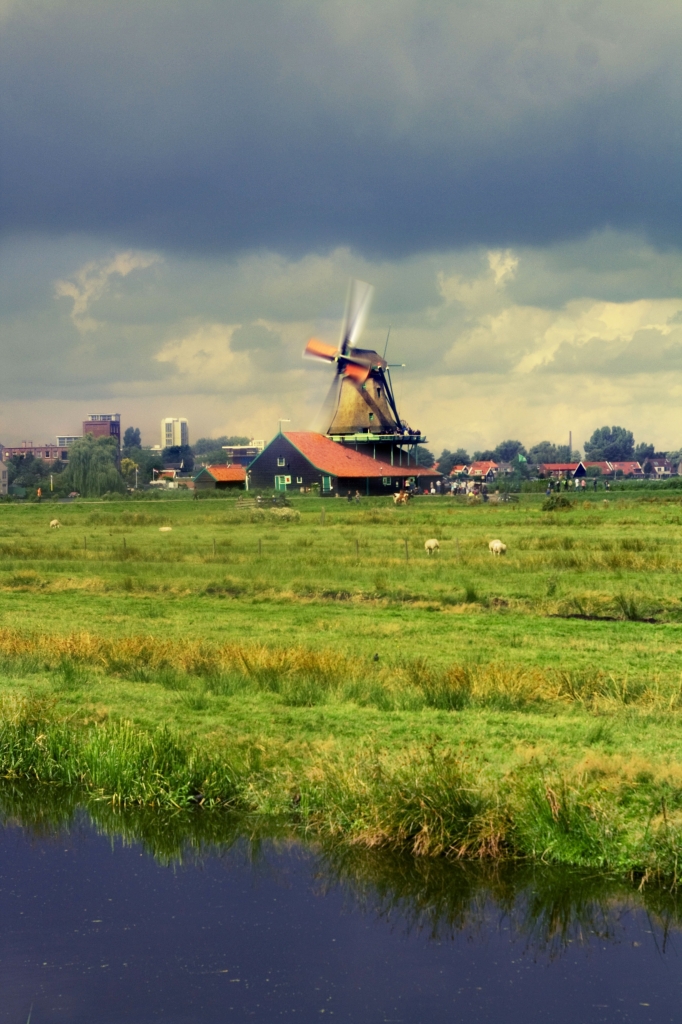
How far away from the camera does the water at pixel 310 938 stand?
9930 mm

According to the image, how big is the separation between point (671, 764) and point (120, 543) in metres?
35.9

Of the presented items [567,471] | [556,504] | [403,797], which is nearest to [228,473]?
[556,504]

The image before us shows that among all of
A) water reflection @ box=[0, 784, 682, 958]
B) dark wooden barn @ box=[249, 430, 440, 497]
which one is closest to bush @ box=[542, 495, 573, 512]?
dark wooden barn @ box=[249, 430, 440, 497]

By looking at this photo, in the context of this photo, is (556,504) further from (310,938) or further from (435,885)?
(310,938)

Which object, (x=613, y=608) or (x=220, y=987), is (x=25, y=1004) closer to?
(x=220, y=987)

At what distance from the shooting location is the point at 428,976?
1047 centimetres

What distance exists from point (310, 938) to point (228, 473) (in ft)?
322

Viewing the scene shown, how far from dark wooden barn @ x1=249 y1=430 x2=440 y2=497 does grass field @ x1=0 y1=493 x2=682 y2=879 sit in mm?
61097

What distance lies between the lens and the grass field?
13.0m

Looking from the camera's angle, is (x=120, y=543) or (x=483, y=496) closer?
(x=120, y=543)

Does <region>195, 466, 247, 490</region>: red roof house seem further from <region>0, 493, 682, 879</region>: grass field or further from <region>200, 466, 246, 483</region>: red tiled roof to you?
<region>0, 493, 682, 879</region>: grass field

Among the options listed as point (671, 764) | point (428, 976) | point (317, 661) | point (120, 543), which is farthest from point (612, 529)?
point (428, 976)

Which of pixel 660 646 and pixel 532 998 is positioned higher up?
pixel 660 646

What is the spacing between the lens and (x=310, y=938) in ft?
36.6
